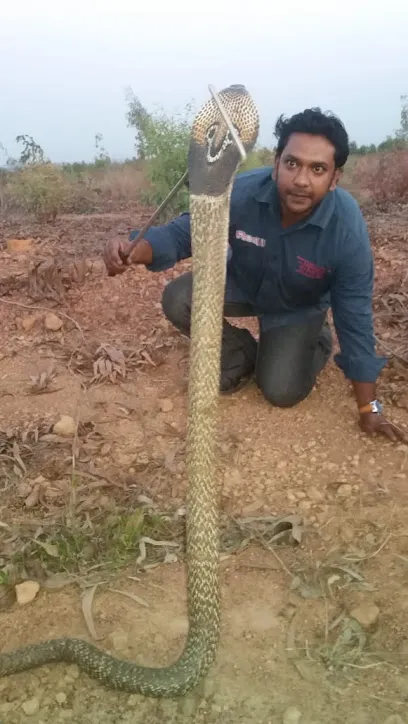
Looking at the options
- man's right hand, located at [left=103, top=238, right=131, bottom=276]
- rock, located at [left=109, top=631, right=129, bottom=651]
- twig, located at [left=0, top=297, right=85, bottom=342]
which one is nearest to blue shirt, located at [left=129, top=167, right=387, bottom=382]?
man's right hand, located at [left=103, top=238, right=131, bottom=276]

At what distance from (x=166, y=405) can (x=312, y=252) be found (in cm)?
101

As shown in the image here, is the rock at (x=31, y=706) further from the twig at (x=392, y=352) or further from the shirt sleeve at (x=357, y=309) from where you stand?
the twig at (x=392, y=352)

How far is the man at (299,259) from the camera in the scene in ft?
8.81

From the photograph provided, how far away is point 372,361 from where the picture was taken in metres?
2.98

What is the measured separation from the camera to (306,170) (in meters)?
2.65

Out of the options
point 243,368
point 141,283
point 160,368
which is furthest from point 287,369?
point 141,283

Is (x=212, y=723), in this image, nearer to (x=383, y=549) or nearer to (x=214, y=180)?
(x=383, y=549)

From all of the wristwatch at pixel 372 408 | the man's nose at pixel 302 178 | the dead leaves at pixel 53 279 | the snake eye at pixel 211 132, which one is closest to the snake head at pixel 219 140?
the snake eye at pixel 211 132

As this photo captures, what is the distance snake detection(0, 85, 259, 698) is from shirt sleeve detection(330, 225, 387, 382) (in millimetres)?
1102

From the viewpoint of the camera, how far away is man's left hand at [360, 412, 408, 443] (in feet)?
10.00

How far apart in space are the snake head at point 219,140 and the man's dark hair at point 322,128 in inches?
31.6

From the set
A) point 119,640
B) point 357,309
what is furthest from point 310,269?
point 119,640

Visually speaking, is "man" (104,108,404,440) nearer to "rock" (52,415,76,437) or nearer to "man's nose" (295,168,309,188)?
"man's nose" (295,168,309,188)

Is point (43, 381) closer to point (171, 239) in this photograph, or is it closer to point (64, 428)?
point (64, 428)
